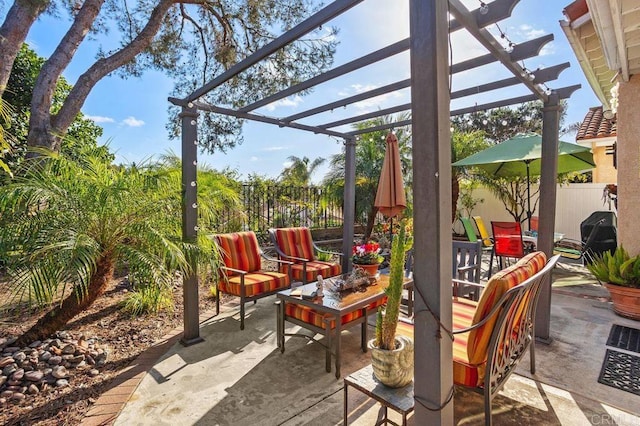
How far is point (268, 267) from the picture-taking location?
6.88 meters

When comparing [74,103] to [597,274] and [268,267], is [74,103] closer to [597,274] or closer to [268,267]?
[268,267]

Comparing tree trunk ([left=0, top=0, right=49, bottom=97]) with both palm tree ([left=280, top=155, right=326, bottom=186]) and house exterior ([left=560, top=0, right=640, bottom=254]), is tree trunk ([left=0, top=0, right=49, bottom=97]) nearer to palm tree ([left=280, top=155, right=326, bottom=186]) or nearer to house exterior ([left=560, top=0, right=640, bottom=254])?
house exterior ([left=560, top=0, right=640, bottom=254])

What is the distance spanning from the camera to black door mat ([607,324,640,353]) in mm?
3352

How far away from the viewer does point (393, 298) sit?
1.96m

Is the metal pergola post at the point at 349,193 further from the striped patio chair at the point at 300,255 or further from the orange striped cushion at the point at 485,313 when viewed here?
the orange striped cushion at the point at 485,313

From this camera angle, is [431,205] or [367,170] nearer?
[431,205]

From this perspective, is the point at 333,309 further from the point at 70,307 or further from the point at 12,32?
the point at 12,32

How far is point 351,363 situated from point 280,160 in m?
15.3

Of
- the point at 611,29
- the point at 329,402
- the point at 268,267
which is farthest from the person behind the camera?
the point at 268,267

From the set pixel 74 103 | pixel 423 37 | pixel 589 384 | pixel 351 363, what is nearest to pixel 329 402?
pixel 351 363

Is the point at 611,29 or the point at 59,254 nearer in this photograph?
the point at 59,254

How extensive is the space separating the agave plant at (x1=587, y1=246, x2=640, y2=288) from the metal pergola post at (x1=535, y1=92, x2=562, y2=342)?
1559mm

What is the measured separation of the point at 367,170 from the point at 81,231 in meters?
Result: 7.29

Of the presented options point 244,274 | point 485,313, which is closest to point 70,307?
point 244,274
